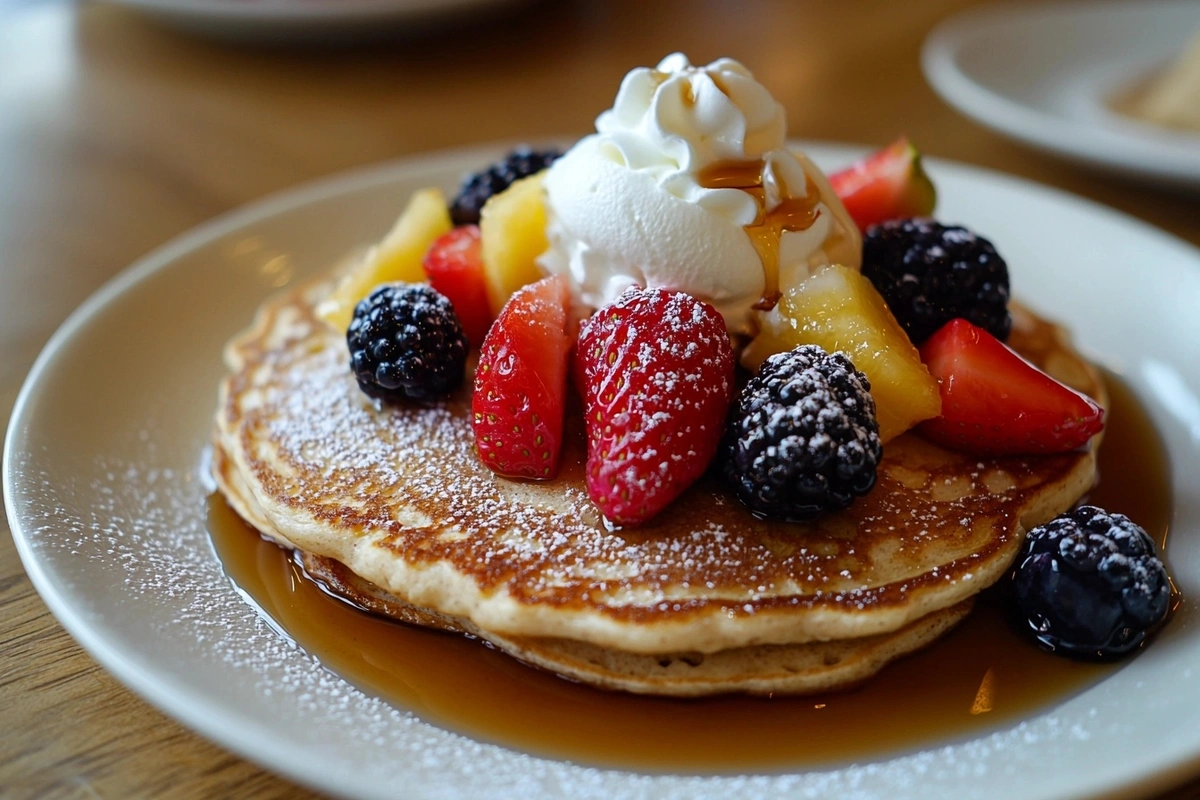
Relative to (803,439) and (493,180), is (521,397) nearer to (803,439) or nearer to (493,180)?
(803,439)

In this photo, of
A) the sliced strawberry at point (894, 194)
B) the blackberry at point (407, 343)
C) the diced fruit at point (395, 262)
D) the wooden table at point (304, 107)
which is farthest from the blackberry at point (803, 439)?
the wooden table at point (304, 107)

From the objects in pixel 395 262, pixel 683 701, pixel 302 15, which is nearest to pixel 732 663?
pixel 683 701

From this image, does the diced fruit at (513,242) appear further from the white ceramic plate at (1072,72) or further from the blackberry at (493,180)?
the white ceramic plate at (1072,72)

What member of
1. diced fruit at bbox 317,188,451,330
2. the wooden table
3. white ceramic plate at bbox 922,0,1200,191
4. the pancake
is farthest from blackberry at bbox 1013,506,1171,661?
white ceramic plate at bbox 922,0,1200,191

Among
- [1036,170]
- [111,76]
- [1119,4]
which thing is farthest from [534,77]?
[1119,4]

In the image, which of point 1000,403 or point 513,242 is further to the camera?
point 513,242

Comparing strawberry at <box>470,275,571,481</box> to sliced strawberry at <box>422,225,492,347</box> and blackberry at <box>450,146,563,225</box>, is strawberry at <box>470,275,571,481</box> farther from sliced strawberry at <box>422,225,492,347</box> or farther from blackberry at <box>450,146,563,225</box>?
blackberry at <box>450,146,563,225</box>
